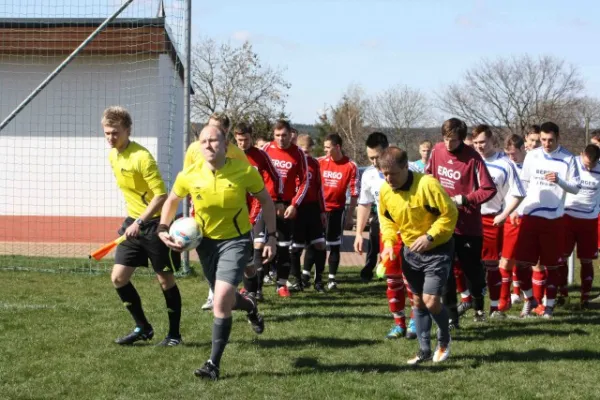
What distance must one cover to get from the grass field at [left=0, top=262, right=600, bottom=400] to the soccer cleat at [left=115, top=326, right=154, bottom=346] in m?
0.14

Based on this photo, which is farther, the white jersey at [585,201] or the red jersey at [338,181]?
the red jersey at [338,181]

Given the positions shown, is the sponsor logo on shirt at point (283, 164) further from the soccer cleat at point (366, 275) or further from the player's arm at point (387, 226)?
the player's arm at point (387, 226)

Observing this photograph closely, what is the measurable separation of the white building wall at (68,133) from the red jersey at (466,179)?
920 cm

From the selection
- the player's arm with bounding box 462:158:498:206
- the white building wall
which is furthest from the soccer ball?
the white building wall

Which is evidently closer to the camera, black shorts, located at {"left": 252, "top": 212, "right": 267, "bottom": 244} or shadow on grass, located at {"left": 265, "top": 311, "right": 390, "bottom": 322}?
shadow on grass, located at {"left": 265, "top": 311, "right": 390, "bottom": 322}

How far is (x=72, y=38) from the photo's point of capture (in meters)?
15.4

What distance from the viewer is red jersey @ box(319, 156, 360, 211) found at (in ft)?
39.0

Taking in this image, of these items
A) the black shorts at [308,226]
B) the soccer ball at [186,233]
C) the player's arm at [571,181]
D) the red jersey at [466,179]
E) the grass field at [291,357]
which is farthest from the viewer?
the black shorts at [308,226]

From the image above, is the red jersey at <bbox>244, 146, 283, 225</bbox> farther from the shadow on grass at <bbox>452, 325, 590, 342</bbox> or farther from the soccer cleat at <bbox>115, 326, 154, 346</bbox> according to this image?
the shadow on grass at <bbox>452, 325, 590, 342</bbox>

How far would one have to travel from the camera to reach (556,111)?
6066cm

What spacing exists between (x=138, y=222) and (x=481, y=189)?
129 inches

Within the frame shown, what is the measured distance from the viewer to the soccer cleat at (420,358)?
665cm

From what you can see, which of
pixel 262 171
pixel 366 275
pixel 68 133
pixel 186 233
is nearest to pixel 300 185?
pixel 262 171

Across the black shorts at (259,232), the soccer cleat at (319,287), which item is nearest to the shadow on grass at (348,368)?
the black shorts at (259,232)
